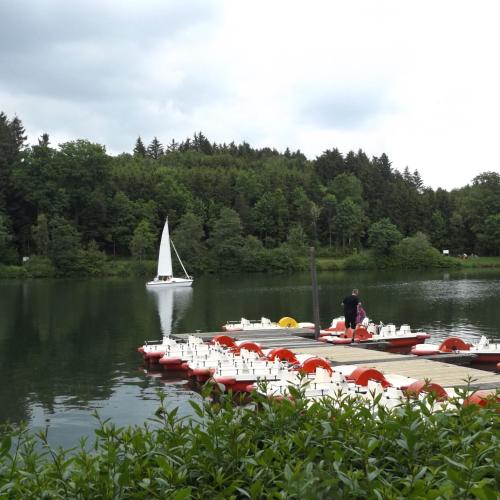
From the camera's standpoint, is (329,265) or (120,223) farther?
(120,223)

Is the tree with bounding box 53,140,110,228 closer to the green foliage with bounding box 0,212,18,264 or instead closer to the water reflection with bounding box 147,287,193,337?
the green foliage with bounding box 0,212,18,264

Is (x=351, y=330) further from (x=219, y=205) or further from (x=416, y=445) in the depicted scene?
(x=219, y=205)

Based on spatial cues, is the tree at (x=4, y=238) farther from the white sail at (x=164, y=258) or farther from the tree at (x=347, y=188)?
the tree at (x=347, y=188)

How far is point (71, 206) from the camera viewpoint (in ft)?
357

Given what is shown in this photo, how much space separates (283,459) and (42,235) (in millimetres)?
95710

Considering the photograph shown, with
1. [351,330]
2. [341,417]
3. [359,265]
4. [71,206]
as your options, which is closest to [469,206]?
[359,265]

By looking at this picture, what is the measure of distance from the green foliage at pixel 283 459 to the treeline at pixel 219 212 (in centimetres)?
9213

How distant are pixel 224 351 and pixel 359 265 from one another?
284ft

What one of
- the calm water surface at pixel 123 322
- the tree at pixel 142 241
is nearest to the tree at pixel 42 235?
the calm water surface at pixel 123 322

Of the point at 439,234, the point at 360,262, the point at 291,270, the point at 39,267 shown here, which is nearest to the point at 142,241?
the point at 39,267

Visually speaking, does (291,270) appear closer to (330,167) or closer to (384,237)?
(384,237)

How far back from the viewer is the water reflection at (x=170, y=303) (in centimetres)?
4272

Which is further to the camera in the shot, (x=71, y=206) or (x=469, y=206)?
(x=469, y=206)

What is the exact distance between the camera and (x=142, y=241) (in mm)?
101750
